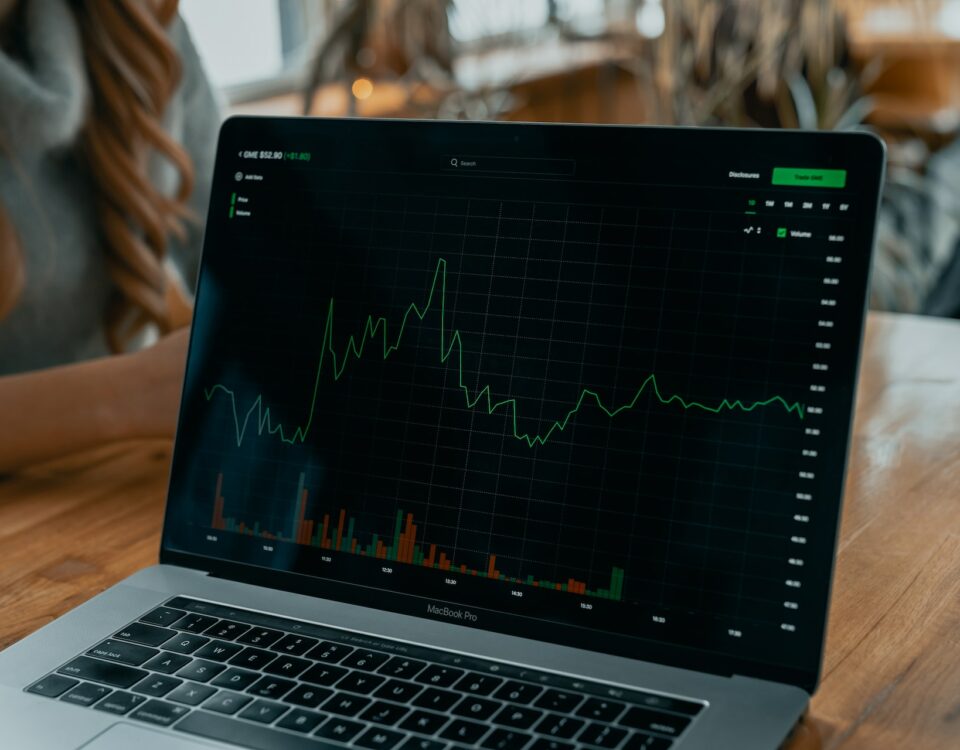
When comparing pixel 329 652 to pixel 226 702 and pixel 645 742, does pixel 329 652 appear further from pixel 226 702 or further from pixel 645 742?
pixel 645 742

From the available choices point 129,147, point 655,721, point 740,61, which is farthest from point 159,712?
point 740,61

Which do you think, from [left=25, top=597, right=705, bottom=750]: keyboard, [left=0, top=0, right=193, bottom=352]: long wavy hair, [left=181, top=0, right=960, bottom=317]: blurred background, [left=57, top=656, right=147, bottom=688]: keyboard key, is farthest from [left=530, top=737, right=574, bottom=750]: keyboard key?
[left=181, top=0, right=960, bottom=317]: blurred background

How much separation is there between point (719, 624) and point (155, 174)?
816mm

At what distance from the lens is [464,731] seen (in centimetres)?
47

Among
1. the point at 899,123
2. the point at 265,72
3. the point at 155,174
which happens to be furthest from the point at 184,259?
the point at 899,123

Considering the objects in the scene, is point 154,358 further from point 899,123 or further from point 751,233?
point 899,123

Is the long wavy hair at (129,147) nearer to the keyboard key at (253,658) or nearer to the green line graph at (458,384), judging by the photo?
the green line graph at (458,384)

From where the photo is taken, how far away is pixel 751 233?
0.56 meters

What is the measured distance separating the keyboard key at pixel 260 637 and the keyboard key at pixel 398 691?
8 cm

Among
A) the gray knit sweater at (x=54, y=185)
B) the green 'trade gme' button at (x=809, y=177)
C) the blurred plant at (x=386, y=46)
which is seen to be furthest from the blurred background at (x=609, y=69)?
the green 'trade gme' button at (x=809, y=177)

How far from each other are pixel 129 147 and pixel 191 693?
0.66 m

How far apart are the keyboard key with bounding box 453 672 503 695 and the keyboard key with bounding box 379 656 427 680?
0.03 meters

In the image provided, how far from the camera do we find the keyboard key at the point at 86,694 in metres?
0.51

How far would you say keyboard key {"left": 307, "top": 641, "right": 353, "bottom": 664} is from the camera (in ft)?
1.77
